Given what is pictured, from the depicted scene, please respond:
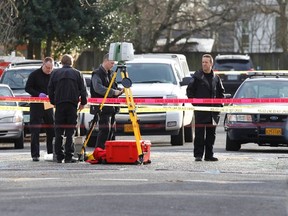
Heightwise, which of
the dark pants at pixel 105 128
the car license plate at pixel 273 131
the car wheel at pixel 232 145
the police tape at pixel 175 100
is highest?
the police tape at pixel 175 100

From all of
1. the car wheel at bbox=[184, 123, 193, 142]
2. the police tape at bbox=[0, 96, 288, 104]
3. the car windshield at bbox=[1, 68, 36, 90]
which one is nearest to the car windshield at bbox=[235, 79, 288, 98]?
the police tape at bbox=[0, 96, 288, 104]

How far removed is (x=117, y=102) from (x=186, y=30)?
3333 centimetres

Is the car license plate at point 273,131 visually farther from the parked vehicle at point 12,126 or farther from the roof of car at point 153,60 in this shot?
the parked vehicle at point 12,126

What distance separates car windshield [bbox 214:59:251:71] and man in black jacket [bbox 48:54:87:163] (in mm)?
26403

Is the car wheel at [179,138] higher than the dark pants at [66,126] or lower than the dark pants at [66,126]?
lower

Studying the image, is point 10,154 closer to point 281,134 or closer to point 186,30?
point 281,134

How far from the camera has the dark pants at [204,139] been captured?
Answer: 17.0m

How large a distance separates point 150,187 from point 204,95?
15.4 feet

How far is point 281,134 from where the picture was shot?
19.2 m

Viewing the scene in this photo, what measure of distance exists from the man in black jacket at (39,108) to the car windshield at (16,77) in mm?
8181

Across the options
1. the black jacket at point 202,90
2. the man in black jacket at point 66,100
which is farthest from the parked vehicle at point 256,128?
the man in black jacket at point 66,100

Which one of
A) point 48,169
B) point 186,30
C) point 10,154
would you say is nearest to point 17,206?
point 48,169

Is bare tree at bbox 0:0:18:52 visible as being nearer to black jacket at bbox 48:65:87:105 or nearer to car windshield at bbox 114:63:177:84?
car windshield at bbox 114:63:177:84

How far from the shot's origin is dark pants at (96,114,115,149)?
16938mm
